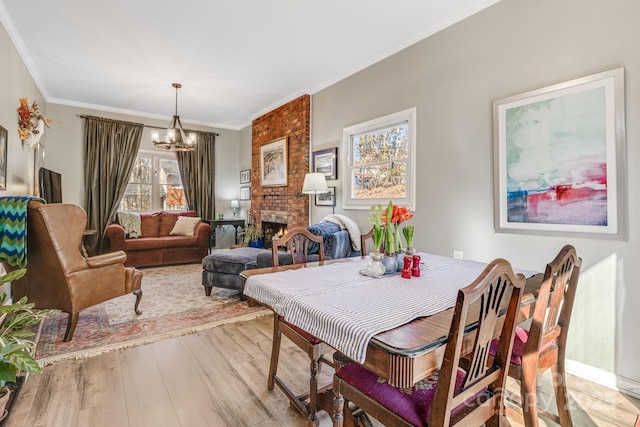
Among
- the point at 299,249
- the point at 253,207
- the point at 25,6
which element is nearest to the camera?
the point at 299,249

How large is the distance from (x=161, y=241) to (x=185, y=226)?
0.56 metres

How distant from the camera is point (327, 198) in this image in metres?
4.44

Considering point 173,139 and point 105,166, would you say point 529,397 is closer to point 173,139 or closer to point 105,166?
point 173,139

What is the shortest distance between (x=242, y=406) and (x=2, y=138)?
3272mm

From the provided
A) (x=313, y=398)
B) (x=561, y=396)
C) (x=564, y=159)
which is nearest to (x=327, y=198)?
(x=564, y=159)

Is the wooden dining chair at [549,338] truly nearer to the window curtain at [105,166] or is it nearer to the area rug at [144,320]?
the area rug at [144,320]

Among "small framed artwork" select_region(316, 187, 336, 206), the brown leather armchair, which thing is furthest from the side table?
the brown leather armchair

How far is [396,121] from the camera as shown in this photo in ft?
11.3

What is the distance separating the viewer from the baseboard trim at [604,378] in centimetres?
192

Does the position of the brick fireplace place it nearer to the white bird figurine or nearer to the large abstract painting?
the large abstract painting

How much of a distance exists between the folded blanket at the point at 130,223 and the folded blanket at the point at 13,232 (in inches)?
125

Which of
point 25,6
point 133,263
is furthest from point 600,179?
point 133,263

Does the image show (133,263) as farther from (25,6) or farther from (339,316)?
(339,316)

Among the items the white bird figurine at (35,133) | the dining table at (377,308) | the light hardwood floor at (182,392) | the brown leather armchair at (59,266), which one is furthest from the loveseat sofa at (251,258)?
the white bird figurine at (35,133)
